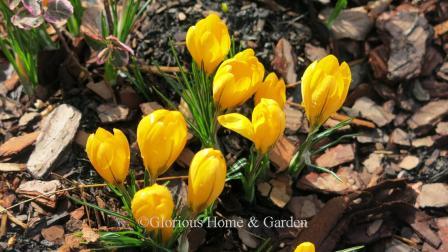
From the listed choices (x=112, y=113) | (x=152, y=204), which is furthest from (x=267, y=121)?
(x=112, y=113)

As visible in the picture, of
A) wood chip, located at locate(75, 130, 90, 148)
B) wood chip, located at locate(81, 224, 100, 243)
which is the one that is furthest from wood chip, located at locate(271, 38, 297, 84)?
wood chip, located at locate(81, 224, 100, 243)

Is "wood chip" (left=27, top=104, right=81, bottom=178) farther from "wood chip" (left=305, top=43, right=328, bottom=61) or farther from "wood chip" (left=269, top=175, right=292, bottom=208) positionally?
"wood chip" (left=305, top=43, right=328, bottom=61)

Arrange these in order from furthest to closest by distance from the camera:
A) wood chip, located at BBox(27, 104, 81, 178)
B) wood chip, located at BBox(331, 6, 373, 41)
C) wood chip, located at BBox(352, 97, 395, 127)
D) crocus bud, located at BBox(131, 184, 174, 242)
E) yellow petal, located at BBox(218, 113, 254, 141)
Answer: wood chip, located at BBox(331, 6, 373, 41), wood chip, located at BBox(352, 97, 395, 127), wood chip, located at BBox(27, 104, 81, 178), yellow petal, located at BBox(218, 113, 254, 141), crocus bud, located at BBox(131, 184, 174, 242)

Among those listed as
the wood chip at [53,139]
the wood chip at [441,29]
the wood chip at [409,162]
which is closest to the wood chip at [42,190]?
the wood chip at [53,139]

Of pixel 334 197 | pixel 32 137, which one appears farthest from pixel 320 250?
pixel 32 137

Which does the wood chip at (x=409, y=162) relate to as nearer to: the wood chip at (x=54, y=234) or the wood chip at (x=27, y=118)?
the wood chip at (x=54, y=234)

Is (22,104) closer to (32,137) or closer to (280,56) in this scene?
(32,137)

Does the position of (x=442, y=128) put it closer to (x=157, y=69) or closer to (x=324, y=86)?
(x=324, y=86)
